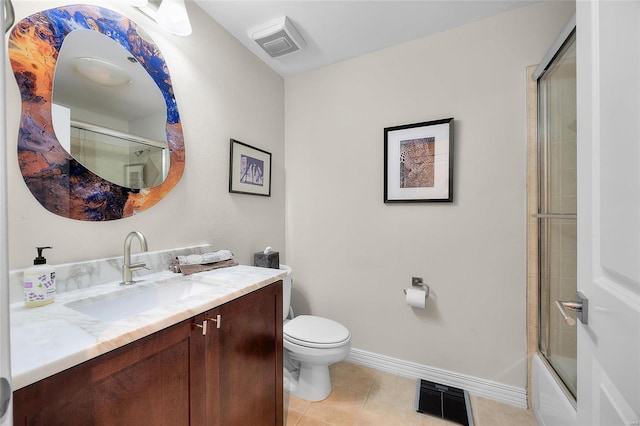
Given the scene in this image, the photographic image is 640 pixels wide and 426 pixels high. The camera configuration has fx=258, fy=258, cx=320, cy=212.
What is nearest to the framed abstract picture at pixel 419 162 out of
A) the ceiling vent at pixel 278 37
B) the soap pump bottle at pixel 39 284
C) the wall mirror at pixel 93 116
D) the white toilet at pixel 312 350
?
the ceiling vent at pixel 278 37

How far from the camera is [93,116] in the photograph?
1.16m

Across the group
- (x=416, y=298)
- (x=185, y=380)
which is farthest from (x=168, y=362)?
(x=416, y=298)

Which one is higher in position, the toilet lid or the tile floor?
the toilet lid

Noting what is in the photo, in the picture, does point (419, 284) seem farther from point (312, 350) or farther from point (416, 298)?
point (312, 350)

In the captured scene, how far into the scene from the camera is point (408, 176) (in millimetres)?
1933

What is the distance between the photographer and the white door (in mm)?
510

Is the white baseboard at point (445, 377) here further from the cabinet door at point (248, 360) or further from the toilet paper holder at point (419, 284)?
the cabinet door at point (248, 360)

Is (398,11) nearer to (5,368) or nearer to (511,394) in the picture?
(5,368)

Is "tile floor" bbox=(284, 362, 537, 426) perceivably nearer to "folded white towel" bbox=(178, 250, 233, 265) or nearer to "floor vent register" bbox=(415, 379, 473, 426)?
"floor vent register" bbox=(415, 379, 473, 426)

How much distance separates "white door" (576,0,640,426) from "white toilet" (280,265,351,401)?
3.65ft

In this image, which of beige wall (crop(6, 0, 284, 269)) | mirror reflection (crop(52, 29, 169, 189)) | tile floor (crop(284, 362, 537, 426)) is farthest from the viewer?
tile floor (crop(284, 362, 537, 426))

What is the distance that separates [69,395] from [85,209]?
2.65 ft

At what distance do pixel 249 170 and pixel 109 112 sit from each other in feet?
2.94

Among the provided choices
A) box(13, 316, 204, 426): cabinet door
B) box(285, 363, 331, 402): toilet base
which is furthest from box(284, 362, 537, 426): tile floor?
box(13, 316, 204, 426): cabinet door
